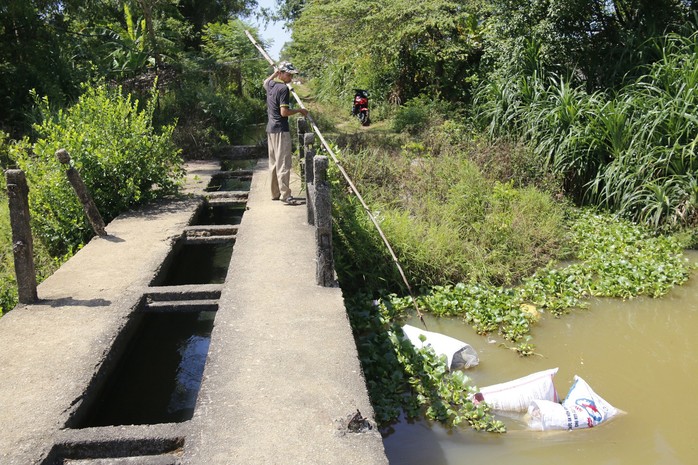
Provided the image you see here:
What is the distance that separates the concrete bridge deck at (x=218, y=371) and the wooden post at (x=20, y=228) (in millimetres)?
232

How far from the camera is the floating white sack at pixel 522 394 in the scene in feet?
13.3

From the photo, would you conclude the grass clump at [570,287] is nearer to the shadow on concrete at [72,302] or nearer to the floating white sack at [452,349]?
the floating white sack at [452,349]

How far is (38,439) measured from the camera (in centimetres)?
299

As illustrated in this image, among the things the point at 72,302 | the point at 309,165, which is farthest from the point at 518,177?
the point at 72,302

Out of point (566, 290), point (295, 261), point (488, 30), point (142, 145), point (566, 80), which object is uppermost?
point (488, 30)

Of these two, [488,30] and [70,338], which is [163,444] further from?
[488,30]

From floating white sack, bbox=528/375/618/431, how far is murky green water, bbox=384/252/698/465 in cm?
5

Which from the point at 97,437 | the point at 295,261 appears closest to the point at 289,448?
the point at 97,437

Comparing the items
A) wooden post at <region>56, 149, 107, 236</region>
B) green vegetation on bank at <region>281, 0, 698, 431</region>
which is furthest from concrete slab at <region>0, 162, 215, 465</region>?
green vegetation on bank at <region>281, 0, 698, 431</region>

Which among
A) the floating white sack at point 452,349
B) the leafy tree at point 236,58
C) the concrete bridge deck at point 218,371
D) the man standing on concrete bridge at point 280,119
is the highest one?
the leafy tree at point 236,58

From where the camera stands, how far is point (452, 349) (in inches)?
181

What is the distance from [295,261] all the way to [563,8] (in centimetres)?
610

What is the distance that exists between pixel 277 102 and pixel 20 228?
3020 mm

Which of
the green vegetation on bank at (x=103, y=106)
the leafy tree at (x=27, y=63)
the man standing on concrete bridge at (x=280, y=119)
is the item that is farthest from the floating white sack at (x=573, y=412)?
the leafy tree at (x=27, y=63)
